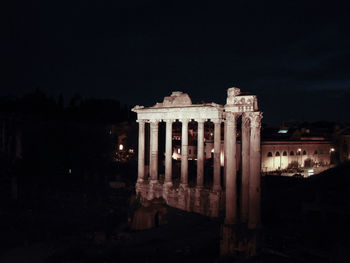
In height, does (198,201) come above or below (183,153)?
below

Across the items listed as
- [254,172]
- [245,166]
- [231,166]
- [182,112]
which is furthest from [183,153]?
[254,172]

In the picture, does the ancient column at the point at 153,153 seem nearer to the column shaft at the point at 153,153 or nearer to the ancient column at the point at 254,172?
the column shaft at the point at 153,153

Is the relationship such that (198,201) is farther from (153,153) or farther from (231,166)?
(231,166)

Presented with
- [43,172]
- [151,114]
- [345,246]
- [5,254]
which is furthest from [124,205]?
[345,246]

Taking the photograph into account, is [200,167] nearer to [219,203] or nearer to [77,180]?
[219,203]

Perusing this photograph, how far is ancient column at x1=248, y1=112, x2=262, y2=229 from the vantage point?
1783 centimetres

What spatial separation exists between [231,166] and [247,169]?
1.04 metres

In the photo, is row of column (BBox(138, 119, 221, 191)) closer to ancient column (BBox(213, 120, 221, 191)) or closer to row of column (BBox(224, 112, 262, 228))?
ancient column (BBox(213, 120, 221, 191))

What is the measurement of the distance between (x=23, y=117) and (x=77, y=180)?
11264 millimetres

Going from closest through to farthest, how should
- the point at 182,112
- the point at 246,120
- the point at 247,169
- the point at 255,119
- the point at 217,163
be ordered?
the point at 255,119
the point at 246,120
the point at 247,169
the point at 217,163
the point at 182,112


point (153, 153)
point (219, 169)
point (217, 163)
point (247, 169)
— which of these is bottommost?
point (219, 169)

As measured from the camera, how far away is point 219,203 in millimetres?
27297

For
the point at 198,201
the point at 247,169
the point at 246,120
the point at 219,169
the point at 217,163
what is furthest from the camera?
the point at 198,201

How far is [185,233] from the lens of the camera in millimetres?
23844
